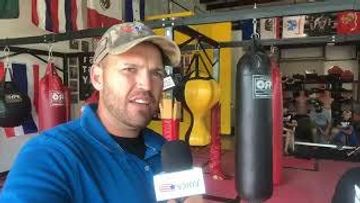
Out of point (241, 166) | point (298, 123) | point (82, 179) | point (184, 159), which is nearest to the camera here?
point (82, 179)

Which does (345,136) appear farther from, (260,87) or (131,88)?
(131,88)

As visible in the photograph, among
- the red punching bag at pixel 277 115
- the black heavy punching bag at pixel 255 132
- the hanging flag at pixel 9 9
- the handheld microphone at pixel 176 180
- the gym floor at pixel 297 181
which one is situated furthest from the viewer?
the hanging flag at pixel 9 9

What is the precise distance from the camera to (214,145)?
454 cm

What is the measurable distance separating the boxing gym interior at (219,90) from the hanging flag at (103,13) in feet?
0.07

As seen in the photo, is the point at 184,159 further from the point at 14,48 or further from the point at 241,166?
the point at 14,48

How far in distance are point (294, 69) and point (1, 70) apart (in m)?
10.8

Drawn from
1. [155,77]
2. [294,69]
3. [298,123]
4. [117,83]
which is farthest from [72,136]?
[294,69]

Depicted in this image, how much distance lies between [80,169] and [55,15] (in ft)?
13.7

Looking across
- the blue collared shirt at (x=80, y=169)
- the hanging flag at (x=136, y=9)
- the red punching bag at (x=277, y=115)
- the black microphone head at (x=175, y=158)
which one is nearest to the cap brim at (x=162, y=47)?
the blue collared shirt at (x=80, y=169)

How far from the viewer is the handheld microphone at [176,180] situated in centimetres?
102

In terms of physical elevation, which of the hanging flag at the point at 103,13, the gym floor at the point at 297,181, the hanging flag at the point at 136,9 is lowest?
the gym floor at the point at 297,181

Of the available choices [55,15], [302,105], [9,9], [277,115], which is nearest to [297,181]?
[277,115]

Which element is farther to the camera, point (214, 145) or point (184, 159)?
point (214, 145)

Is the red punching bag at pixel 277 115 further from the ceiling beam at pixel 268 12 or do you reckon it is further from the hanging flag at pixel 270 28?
the hanging flag at pixel 270 28
